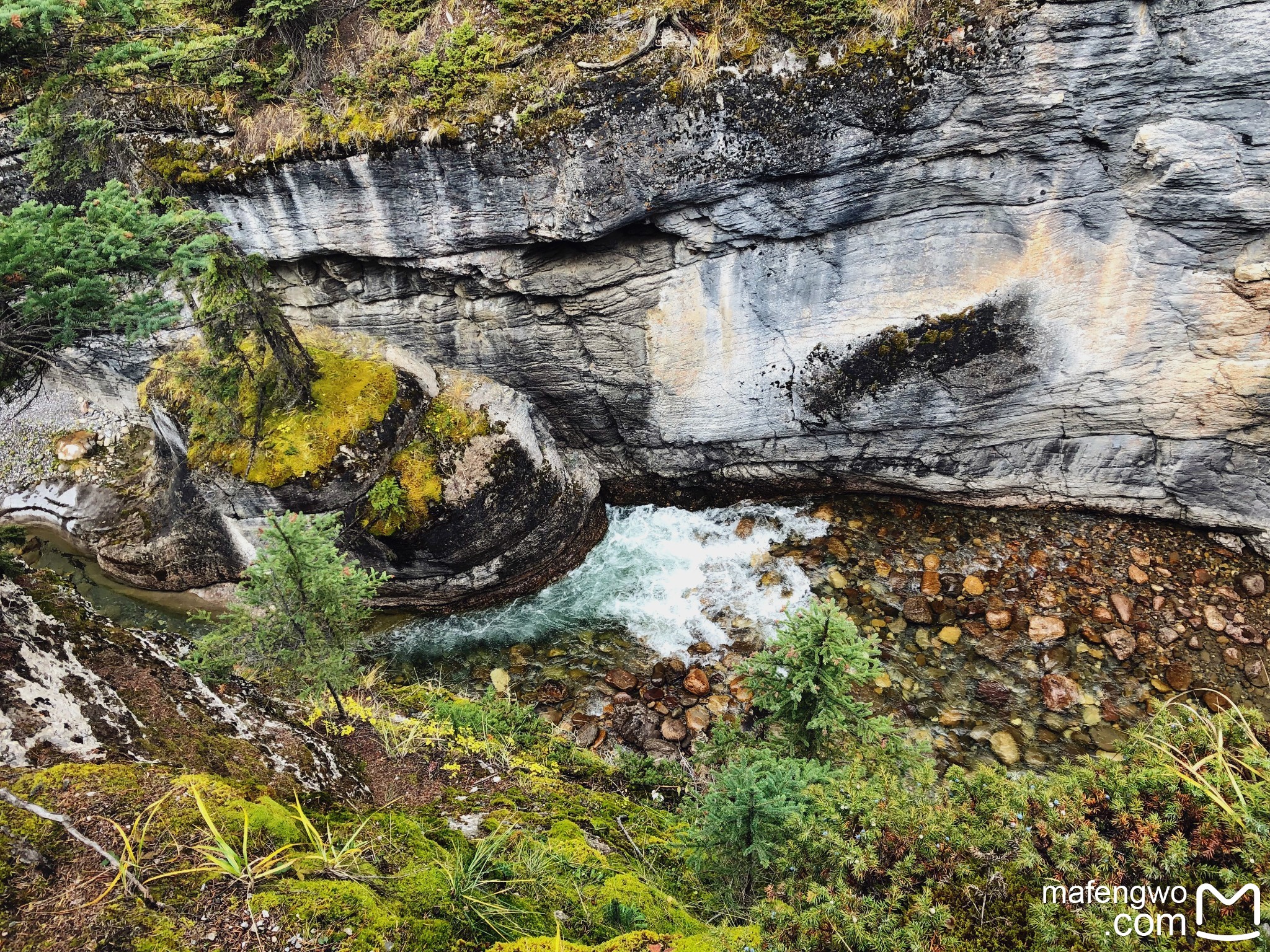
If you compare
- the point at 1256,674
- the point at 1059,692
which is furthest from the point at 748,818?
the point at 1256,674

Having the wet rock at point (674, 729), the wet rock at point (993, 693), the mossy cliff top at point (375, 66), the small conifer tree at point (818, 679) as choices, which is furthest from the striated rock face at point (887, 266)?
the small conifer tree at point (818, 679)

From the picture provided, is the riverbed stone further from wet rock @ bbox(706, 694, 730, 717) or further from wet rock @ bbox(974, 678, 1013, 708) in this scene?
wet rock @ bbox(706, 694, 730, 717)

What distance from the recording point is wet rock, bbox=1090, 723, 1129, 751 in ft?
31.2

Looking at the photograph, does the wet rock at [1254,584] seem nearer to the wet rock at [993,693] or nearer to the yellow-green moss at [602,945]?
the wet rock at [993,693]

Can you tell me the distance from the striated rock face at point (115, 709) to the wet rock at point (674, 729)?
617 centimetres

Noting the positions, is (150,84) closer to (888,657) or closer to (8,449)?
(8,449)

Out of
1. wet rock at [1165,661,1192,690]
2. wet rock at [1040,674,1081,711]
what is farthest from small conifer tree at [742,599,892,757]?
wet rock at [1165,661,1192,690]

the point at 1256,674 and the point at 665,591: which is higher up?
the point at 665,591

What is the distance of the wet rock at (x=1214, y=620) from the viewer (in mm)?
10586

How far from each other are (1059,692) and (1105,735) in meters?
0.80

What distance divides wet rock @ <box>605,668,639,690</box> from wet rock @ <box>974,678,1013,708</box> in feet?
19.0

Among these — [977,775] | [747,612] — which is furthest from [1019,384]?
[977,775]

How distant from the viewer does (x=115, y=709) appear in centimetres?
394

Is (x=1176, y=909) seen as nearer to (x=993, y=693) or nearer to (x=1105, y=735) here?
(x=993, y=693)
